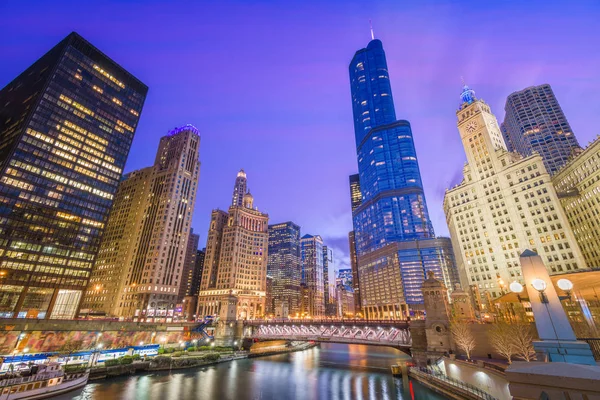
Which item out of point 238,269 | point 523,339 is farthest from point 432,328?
point 238,269

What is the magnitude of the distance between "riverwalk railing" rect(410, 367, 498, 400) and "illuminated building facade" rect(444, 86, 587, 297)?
47.7 m

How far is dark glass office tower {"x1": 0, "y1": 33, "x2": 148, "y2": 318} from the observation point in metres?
88.1

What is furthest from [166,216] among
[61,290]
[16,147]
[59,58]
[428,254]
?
[428,254]

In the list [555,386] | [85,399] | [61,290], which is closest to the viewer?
[555,386]

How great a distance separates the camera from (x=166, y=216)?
143m

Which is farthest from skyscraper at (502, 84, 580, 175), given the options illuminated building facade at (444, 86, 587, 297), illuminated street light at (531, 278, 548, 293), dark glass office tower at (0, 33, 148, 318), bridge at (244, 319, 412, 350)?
dark glass office tower at (0, 33, 148, 318)

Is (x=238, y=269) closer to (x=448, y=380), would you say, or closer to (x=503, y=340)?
(x=448, y=380)

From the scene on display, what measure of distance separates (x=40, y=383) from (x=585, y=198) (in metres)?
143

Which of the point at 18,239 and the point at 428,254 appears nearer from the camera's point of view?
the point at 18,239

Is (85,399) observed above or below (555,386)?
below

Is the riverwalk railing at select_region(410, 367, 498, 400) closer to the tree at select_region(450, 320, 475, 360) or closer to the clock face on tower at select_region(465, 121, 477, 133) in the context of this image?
the tree at select_region(450, 320, 475, 360)

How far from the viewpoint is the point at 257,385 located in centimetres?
5356

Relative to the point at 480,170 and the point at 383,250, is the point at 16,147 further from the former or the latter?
the point at 383,250

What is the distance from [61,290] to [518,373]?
132 meters
